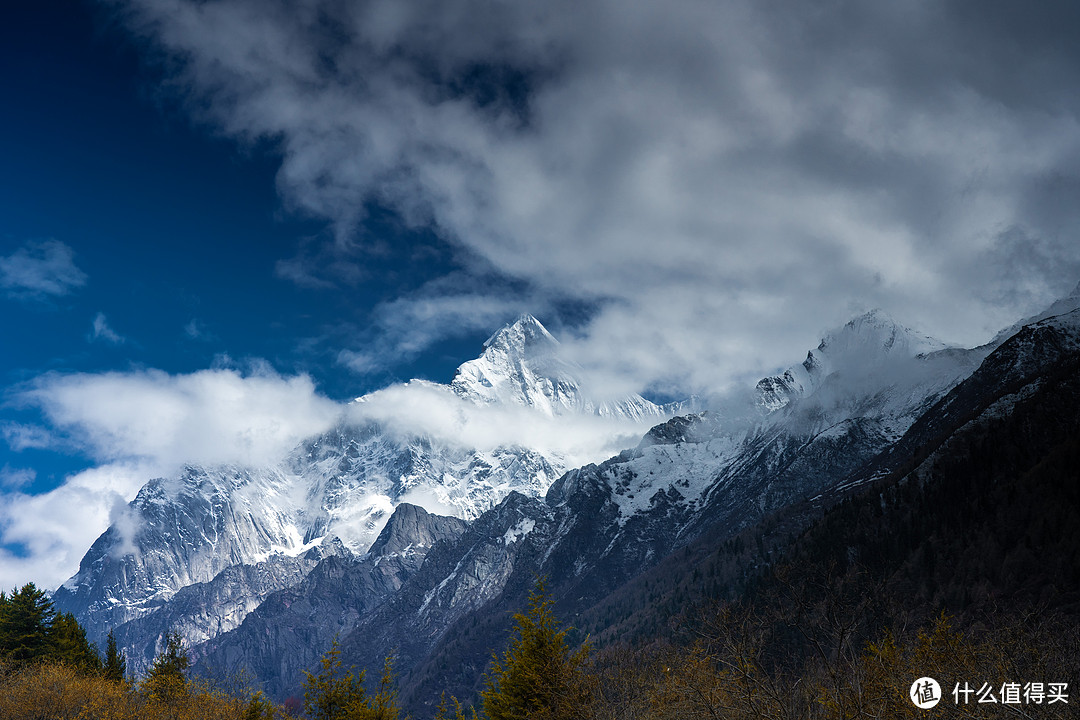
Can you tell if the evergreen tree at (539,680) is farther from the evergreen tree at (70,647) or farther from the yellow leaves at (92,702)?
the evergreen tree at (70,647)

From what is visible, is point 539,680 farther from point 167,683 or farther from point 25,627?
point 25,627

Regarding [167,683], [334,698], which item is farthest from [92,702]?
[334,698]

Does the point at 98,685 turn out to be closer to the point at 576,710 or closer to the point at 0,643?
the point at 0,643

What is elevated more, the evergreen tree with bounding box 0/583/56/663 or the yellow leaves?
the evergreen tree with bounding box 0/583/56/663

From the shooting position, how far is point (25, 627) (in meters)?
71.5

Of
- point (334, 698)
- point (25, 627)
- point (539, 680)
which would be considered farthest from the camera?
point (25, 627)

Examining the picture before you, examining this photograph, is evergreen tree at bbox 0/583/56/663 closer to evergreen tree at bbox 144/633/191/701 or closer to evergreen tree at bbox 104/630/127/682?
evergreen tree at bbox 104/630/127/682

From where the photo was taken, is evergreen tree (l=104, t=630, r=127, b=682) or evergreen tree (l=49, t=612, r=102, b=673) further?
evergreen tree (l=104, t=630, r=127, b=682)

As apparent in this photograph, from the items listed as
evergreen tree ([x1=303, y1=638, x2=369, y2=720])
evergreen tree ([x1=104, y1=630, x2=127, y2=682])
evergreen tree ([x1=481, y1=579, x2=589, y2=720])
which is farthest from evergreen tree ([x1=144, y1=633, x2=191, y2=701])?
evergreen tree ([x1=481, y1=579, x2=589, y2=720])

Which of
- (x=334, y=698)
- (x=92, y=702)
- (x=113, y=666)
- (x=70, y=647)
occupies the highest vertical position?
(x=70, y=647)

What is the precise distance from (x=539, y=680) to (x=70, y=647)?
61574mm

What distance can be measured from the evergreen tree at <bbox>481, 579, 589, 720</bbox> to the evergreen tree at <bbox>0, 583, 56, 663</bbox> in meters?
54.9

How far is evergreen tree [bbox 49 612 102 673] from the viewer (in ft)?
225

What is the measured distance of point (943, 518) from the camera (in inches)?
6216
